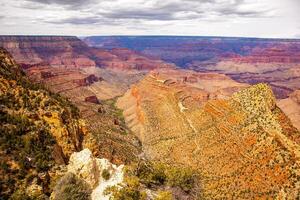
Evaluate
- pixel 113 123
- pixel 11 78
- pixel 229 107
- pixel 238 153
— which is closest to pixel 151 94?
pixel 113 123

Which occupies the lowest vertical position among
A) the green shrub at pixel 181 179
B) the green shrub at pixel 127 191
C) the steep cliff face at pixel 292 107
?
the steep cliff face at pixel 292 107

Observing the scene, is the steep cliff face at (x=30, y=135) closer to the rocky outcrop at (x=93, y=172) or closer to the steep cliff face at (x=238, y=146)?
the rocky outcrop at (x=93, y=172)

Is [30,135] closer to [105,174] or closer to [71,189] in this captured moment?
[105,174]

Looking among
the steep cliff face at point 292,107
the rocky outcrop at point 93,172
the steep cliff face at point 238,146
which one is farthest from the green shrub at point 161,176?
the steep cliff face at point 292,107

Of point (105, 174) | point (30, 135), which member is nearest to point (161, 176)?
point (105, 174)

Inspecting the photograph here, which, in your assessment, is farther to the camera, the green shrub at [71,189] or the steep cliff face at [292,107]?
the steep cliff face at [292,107]

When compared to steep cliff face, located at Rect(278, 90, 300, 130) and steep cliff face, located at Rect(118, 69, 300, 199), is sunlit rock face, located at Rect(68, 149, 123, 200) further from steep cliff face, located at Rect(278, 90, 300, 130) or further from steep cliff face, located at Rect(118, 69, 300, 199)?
steep cliff face, located at Rect(278, 90, 300, 130)

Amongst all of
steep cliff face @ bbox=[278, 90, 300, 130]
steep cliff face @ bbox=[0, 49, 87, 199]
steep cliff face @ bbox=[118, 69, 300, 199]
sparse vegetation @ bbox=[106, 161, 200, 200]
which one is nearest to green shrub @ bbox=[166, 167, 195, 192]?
sparse vegetation @ bbox=[106, 161, 200, 200]
